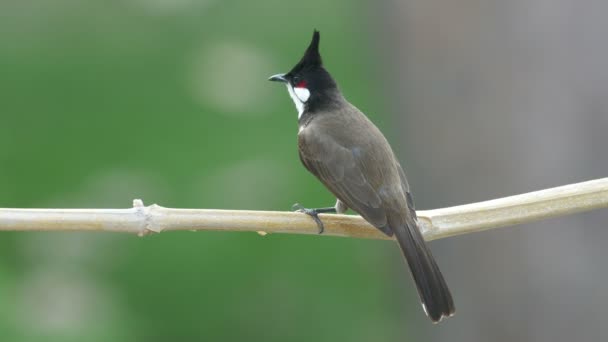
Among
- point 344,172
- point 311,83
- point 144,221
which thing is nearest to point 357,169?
point 344,172

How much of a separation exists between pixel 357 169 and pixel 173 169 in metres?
2.44

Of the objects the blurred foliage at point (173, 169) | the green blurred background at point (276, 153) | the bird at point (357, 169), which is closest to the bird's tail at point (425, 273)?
the bird at point (357, 169)

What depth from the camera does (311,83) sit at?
3.43 metres

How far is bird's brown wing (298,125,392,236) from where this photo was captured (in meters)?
2.90

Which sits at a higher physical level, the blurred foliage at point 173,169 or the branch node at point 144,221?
the blurred foliage at point 173,169

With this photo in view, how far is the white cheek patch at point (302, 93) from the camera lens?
3.44m

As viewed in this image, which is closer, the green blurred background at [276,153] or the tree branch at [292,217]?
the tree branch at [292,217]

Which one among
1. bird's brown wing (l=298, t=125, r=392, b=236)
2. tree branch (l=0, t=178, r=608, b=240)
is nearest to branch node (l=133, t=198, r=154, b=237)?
tree branch (l=0, t=178, r=608, b=240)

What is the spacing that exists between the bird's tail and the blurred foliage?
5.27 ft

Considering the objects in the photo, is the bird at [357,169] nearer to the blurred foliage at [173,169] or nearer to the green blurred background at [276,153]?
the green blurred background at [276,153]

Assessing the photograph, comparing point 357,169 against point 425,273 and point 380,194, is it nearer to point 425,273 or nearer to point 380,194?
point 380,194

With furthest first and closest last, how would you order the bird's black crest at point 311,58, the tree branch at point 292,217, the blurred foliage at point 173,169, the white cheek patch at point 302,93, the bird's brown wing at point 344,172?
the blurred foliage at point 173,169 → the white cheek patch at point 302,93 → the bird's black crest at point 311,58 → the bird's brown wing at point 344,172 → the tree branch at point 292,217

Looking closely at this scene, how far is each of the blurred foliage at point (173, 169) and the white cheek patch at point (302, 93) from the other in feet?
4.20

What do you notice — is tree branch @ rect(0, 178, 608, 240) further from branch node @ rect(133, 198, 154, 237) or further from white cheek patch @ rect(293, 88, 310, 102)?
white cheek patch @ rect(293, 88, 310, 102)
